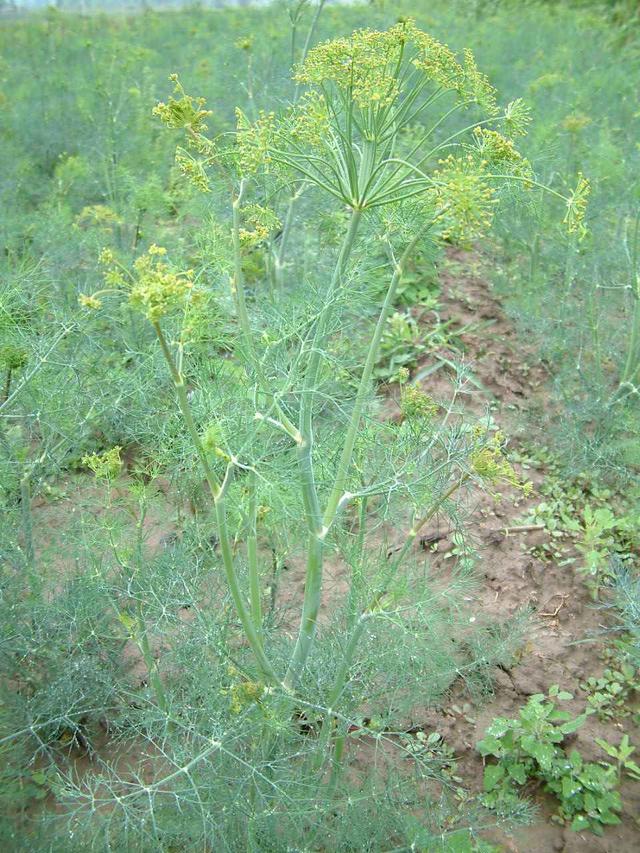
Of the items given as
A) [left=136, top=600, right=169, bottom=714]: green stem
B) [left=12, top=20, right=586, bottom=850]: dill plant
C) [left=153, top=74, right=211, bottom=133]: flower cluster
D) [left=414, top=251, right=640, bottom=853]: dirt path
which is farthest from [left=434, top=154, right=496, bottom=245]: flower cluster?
[left=136, top=600, right=169, bottom=714]: green stem

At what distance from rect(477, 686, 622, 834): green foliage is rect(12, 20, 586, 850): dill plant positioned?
0.74ft

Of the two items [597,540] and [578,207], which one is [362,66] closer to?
[578,207]

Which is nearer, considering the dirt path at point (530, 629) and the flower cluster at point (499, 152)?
the flower cluster at point (499, 152)

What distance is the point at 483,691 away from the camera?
2.73 m

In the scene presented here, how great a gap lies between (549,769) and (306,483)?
147cm

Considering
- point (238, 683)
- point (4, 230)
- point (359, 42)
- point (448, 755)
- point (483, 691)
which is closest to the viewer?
point (359, 42)

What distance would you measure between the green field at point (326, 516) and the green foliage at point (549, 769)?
11 millimetres

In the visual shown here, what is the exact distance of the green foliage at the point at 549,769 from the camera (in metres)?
2.42

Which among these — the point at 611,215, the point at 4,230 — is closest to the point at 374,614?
the point at 4,230

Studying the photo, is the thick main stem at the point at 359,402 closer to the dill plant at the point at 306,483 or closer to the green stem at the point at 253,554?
the dill plant at the point at 306,483

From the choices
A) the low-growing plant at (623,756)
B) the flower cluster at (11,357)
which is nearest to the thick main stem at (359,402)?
the flower cluster at (11,357)

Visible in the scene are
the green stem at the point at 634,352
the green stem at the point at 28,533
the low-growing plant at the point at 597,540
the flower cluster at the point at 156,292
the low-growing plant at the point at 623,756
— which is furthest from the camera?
the green stem at the point at 634,352

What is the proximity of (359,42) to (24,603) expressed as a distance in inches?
75.2

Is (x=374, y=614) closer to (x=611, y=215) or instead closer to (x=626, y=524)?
(x=626, y=524)
